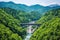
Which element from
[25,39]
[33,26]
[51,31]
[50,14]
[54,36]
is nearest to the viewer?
[54,36]

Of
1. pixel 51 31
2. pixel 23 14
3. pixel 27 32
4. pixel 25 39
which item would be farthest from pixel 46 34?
pixel 23 14

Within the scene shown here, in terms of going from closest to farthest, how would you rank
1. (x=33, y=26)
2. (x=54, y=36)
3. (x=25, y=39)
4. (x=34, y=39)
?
(x=54, y=36) < (x=34, y=39) < (x=25, y=39) < (x=33, y=26)

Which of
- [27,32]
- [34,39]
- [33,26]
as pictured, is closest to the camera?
[34,39]

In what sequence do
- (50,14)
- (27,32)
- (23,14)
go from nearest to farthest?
(27,32) < (50,14) < (23,14)

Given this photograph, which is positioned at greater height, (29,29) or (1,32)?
(1,32)

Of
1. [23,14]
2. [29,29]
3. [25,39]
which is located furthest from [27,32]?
[23,14]

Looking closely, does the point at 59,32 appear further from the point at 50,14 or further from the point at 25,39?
the point at 50,14

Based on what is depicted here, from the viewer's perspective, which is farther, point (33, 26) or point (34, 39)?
point (33, 26)

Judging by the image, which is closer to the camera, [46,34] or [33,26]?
[46,34]

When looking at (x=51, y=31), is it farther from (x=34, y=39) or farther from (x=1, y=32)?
(x=1, y=32)
